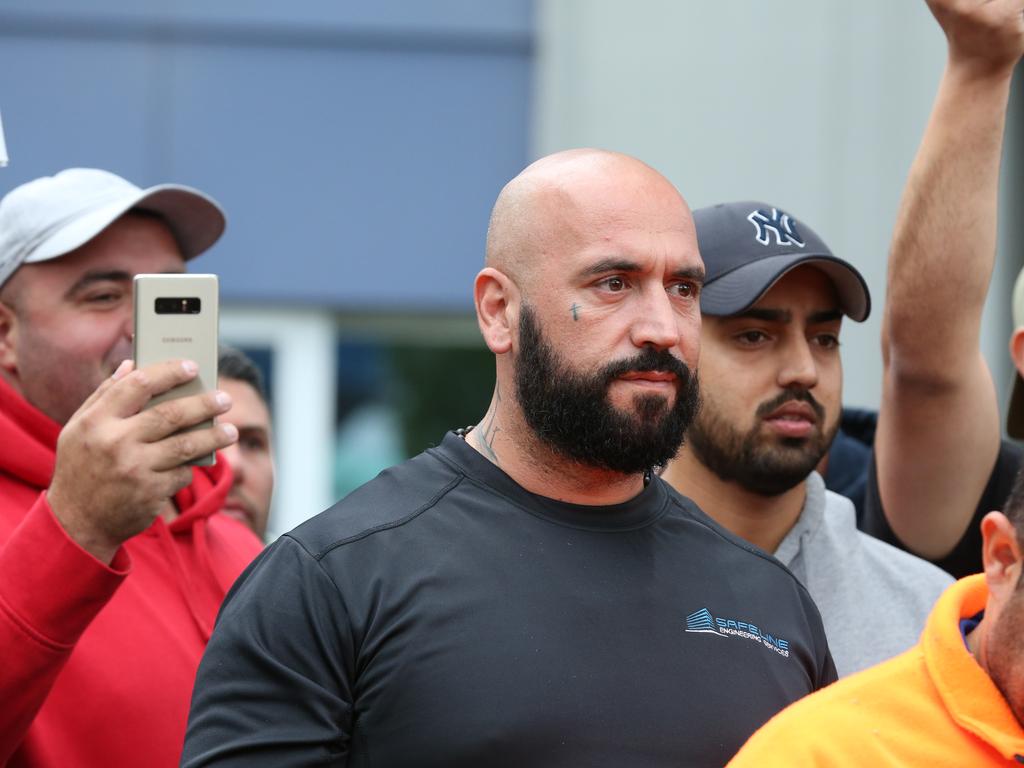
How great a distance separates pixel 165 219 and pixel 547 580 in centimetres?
131

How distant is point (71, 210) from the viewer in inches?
113

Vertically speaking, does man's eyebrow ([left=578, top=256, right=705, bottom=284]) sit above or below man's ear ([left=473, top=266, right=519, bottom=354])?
above

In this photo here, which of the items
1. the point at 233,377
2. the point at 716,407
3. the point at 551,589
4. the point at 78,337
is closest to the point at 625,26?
the point at 233,377

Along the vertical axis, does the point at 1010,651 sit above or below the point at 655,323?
below

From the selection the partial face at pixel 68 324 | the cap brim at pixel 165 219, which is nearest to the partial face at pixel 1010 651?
the partial face at pixel 68 324

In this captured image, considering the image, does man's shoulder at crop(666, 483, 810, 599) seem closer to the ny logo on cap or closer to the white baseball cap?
the ny logo on cap

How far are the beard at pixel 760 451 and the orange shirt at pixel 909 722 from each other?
1048 mm

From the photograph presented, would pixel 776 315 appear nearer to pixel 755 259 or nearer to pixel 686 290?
pixel 755 259

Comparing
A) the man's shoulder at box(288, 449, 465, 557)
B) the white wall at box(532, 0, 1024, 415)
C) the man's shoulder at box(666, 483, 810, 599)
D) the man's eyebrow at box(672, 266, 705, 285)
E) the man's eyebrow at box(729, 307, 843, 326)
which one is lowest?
the man's shoulder at box(666, 483, 810, 599)

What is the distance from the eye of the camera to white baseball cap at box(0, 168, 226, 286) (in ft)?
9.25

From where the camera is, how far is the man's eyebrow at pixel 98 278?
9.24 feet

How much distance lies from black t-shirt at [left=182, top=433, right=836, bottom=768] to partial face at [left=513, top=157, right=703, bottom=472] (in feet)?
0.40

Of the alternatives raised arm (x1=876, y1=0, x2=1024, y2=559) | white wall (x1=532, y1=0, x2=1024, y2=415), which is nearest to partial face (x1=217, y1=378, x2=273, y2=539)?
raised arm (x1=876, y1=0, x2=1024, y2=559)

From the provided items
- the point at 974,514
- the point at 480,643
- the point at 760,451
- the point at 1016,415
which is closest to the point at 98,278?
the point at 480,643
